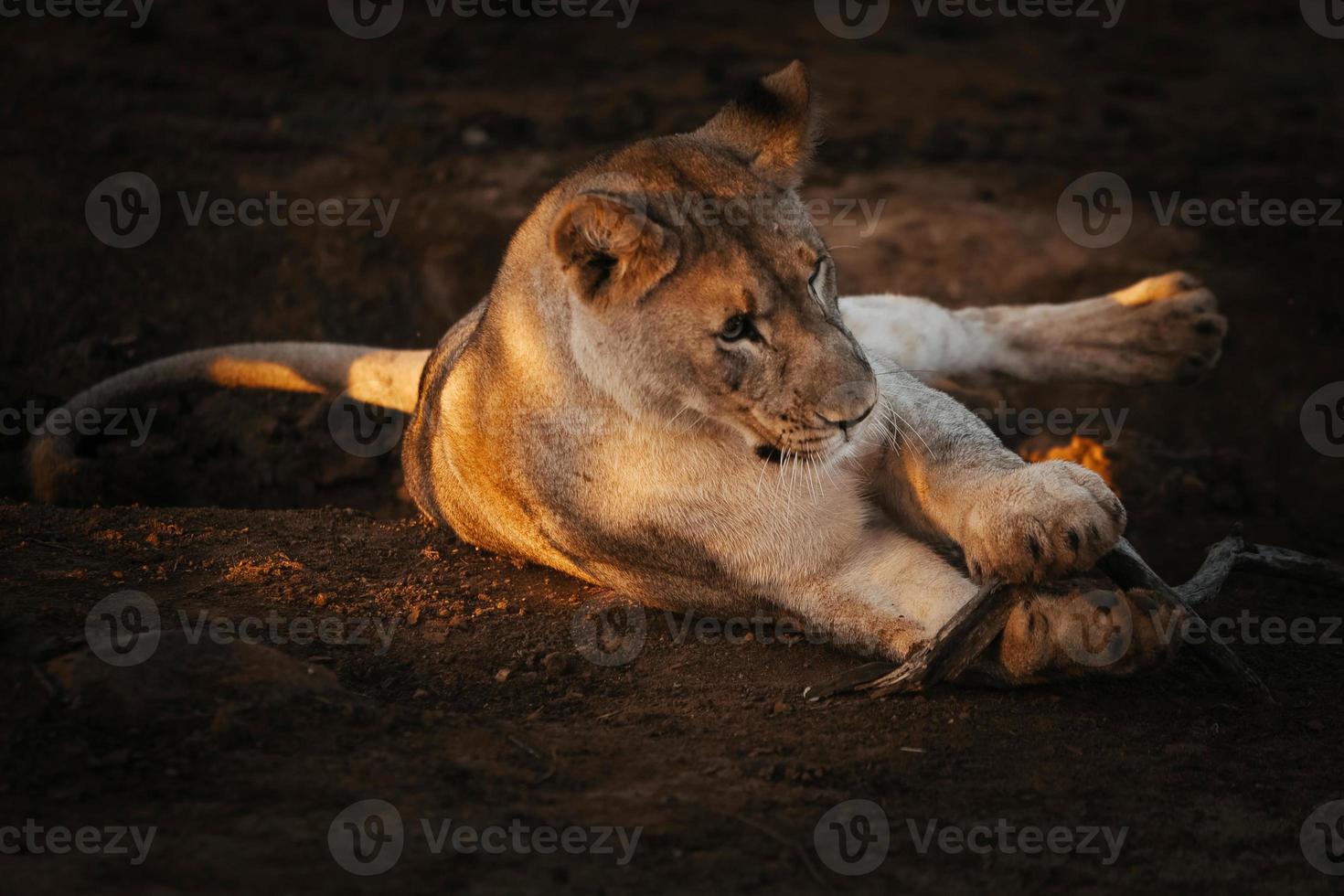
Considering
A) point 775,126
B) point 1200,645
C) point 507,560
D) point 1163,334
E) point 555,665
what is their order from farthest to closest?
point 1163,334
point 507,560
point 775,126
point 555,665
point 1200,645

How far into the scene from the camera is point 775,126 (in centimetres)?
469

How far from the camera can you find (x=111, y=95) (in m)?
9.88

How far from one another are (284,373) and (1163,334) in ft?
14.1

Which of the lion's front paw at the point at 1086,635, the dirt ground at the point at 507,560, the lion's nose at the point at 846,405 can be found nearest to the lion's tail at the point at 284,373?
the dirt ground at the point at 507,560

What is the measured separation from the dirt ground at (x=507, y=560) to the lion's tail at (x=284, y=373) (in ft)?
0.94

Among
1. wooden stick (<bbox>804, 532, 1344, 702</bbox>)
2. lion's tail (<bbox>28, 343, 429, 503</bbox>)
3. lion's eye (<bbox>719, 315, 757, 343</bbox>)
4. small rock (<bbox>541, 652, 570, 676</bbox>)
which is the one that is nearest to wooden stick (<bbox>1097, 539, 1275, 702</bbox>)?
wooden stick (<bbox>804, 532, 1344, 702</bbox>)

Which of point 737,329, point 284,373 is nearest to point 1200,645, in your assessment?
point 737,329

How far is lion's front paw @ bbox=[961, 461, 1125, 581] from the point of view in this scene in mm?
4031

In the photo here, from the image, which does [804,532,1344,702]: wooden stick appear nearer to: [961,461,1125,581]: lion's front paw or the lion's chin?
[961,461,1125,581]: lion's front paw

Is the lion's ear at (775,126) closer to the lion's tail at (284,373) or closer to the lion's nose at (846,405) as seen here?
the lion's nose at (846,405)

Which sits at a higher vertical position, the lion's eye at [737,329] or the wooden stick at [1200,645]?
the lion's eye at [737,329]

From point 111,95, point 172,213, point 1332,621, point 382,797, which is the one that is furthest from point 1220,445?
point 111,95

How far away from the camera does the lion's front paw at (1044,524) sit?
403 cm

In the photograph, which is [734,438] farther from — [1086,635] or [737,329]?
[1086,635]
